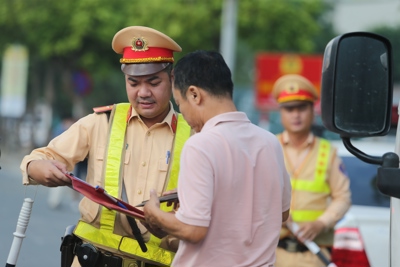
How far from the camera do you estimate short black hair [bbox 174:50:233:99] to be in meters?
3.71

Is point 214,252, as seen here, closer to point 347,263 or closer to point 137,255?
point 137,255

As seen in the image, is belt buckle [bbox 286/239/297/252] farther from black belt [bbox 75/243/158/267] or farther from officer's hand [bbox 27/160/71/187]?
officer's hand [bbox 27/160/71/187]

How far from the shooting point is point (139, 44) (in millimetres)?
4738

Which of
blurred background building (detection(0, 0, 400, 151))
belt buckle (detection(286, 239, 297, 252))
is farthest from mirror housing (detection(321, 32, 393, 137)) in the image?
blurred background building (detection(0, 0, 400, 151))

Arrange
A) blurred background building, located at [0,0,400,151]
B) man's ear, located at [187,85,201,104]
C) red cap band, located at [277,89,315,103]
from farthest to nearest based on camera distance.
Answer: blurred background building, located at [0,0,400,151] < red cap band, located at [277,89,315,103] < man's ear, located at [187,85,201,104]

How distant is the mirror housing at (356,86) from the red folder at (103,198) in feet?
3.00

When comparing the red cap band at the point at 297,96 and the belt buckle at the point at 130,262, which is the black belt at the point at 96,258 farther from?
the red cap band at the point at 297,96

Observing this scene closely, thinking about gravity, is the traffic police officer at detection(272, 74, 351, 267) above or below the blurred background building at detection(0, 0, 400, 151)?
below

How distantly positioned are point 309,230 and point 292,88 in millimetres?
1138

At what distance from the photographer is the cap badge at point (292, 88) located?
7.07m

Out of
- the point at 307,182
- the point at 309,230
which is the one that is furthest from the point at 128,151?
the point at 307,182

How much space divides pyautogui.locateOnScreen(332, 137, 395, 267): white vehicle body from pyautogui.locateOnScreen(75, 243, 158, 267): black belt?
276 cm

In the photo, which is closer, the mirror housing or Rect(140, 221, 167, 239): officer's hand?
the mirror housing

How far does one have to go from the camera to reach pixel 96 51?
36344mm
